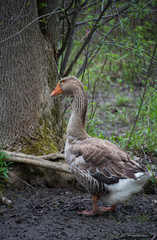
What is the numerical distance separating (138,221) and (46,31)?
370 cm

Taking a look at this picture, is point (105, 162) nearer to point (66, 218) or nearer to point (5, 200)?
point (66, 218)

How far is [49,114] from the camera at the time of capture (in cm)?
503

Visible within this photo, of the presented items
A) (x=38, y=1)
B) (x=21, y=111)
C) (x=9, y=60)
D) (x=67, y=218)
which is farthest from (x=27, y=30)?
(x=67, y=218)

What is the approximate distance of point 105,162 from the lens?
3.69 metres

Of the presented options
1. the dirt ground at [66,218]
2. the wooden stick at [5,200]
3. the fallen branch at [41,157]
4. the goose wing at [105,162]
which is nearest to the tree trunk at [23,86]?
the fallen branch at [41,157]

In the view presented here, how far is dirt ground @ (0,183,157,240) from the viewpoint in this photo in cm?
320

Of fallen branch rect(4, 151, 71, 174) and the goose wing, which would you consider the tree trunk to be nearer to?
fallen branch rect(4, 151, 71, 174)

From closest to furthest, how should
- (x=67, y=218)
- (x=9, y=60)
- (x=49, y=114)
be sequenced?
(x=67, y=218), (x=9, y=60), (x=49, y=114)

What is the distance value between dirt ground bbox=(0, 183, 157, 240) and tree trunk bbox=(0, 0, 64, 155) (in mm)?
796

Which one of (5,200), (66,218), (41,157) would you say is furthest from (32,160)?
(66,218)

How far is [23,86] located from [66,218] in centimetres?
220

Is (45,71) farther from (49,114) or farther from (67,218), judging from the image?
(67,218)

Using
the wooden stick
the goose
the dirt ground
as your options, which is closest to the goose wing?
the goose

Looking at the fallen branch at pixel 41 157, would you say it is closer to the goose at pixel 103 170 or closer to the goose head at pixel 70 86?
the goose at pixel 103 170
